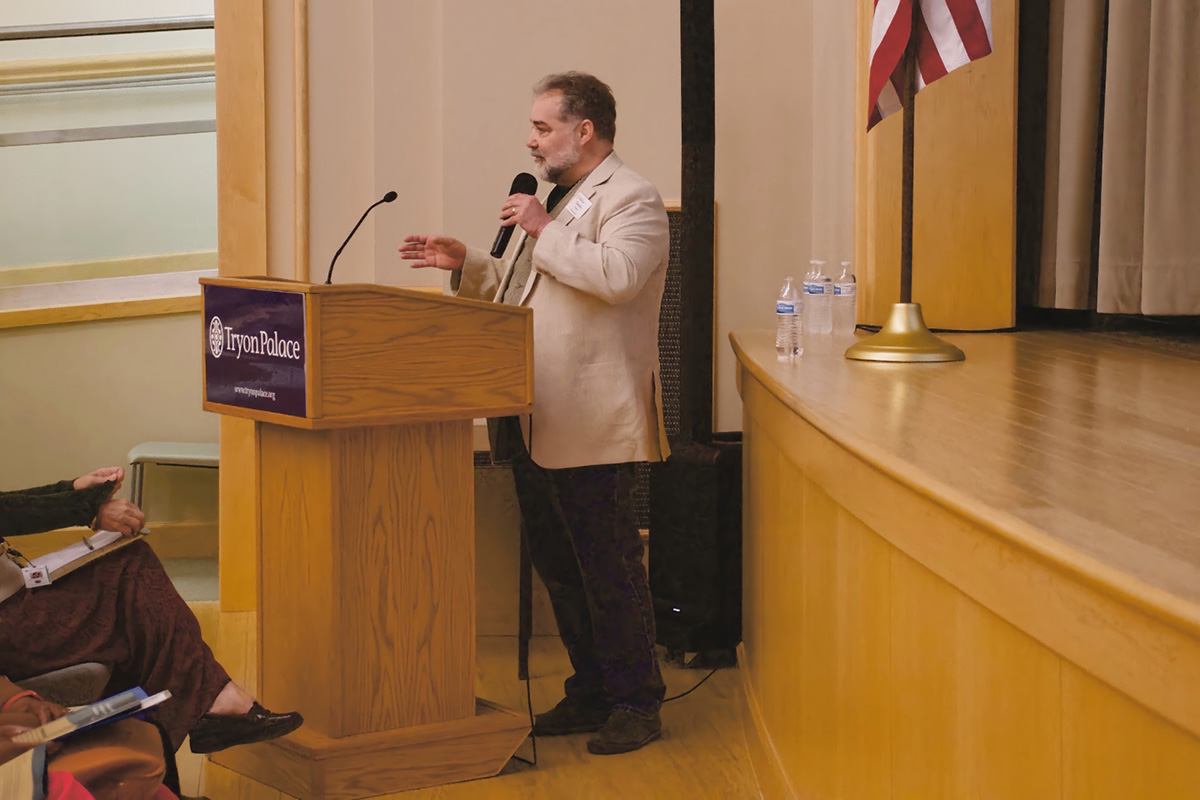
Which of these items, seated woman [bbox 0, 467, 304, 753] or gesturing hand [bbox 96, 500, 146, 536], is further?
gesturing hand [bbox 96, 500, 146, 536]

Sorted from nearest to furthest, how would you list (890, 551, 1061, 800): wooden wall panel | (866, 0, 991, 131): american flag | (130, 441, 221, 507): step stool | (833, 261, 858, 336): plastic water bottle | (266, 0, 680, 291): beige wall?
(890, 551, 1061, 800): wooden wall panel < (866, 0, 991, 131): american flag < (833, 261, 858, 336): plastic water bottle < (266, 0, 680, 291): beige wall < (130, 441, 221, 507): step stool

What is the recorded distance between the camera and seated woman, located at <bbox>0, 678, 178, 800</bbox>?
5.33 feet

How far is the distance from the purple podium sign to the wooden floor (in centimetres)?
82

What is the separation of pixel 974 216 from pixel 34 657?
246cm

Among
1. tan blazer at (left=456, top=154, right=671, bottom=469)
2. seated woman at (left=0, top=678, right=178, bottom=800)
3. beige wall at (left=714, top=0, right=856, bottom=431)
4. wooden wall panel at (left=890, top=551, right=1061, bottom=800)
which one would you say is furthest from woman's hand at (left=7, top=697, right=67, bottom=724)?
beige wall at (left=714, top=0, right=856, bottom=431)

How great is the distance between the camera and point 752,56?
3.56 metres

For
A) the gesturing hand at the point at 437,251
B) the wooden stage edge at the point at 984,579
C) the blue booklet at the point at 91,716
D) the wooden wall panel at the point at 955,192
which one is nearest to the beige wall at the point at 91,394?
the gesturing hand at the point at 437,251

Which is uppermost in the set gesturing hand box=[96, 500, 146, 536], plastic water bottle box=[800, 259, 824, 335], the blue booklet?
plastic water bottle box=[800, 259, 824, 335]

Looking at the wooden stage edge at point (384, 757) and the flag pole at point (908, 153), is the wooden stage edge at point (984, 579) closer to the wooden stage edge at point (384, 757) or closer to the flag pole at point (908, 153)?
the flag pole at point (908, 153)

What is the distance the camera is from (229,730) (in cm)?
217

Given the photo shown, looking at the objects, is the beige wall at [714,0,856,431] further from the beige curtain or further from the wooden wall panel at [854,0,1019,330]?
the beige curtain

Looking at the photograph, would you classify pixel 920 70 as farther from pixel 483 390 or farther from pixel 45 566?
pixel 45 566

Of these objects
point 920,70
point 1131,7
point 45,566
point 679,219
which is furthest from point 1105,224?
point 45,566

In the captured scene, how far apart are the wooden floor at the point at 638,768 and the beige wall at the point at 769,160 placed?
1.07 m
